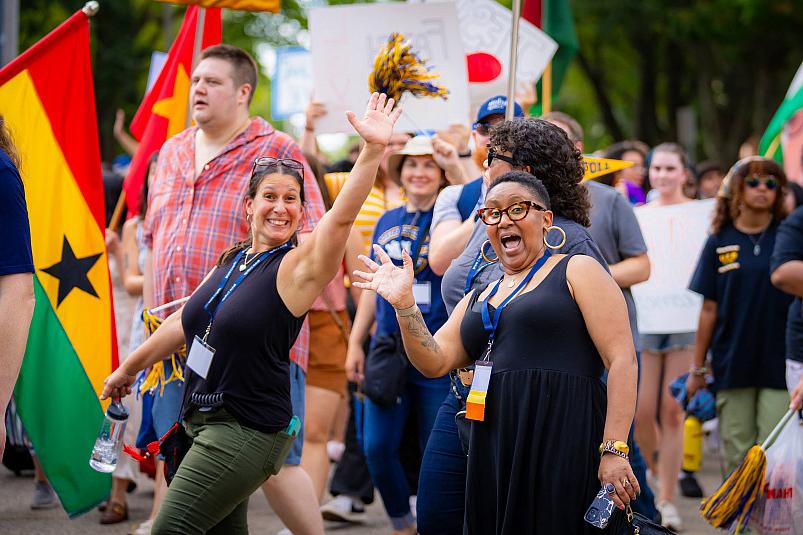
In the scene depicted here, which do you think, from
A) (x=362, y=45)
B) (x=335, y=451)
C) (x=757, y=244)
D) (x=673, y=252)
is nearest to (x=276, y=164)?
(x=362, y=45)

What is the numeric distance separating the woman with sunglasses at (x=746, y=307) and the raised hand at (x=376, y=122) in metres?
3.28

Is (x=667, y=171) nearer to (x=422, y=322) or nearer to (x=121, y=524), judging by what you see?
(x=121, y=524)

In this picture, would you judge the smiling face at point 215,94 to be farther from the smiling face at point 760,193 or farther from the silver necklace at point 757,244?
the silver necklace at point 757,244

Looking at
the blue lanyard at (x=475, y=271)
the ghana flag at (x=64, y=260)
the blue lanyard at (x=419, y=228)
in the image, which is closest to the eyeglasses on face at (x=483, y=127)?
the blue lanyard at (x=419, y=228)

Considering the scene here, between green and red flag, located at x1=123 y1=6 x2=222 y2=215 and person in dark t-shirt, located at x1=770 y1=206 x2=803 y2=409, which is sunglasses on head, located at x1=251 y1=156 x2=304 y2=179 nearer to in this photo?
person in dark t-shirt, located at x1=770 y1=206 x2=803 y2=409

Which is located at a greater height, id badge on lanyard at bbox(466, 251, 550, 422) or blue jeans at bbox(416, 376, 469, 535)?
id badge on lanyard at bbox(466, 251, 550, 422)

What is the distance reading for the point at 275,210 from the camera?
4605 millimetres

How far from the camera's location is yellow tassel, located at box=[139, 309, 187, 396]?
559cm

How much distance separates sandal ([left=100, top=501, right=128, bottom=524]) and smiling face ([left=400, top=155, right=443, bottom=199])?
2.59m

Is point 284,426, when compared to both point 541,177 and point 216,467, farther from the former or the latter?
point 541,177

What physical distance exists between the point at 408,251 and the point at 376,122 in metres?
1.87

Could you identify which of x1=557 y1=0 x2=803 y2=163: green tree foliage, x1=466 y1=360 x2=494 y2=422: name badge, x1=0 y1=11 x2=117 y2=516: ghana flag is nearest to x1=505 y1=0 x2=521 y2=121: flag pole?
x1=466 y1=360 x2=494 y2=422: name badge

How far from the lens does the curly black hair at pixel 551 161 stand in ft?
14.5

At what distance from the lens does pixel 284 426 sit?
4.51 meters
